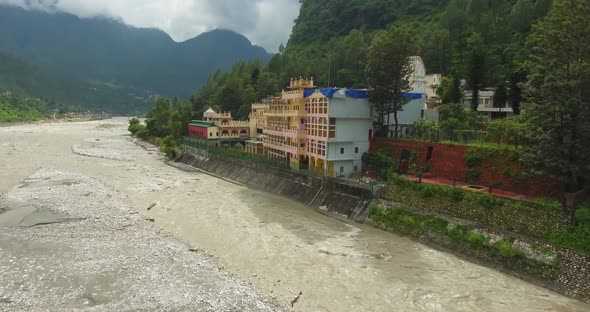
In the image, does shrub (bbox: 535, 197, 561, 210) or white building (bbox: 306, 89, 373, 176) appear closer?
shrub (bbox: 535, 197, 561, 210)

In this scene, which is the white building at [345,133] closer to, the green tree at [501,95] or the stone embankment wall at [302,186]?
the stone embankment wall at [302,186]

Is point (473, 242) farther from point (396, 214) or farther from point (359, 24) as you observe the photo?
point (359, 24)

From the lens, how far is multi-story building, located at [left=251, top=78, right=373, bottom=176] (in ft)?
115

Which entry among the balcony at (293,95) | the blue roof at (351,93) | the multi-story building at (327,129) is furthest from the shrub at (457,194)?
the balcony at (293,95)

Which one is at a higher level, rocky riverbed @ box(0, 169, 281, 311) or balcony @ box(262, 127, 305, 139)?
balcony @ box(262, 127, 305, 139)

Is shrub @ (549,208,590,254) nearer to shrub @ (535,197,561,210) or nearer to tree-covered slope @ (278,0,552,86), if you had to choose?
shrub @ (535,197,561,210)

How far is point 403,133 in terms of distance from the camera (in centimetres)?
3828

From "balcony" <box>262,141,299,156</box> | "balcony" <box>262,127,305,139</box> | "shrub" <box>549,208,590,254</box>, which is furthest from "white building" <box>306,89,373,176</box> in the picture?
"shrub" <box>549,208,590,254</box>

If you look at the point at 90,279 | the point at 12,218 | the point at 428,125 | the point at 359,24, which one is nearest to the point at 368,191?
the point at 428,125

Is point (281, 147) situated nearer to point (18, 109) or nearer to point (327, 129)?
point (327, 129)

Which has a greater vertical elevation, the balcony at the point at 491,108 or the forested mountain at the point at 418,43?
the forested mountain at the point at 418,43

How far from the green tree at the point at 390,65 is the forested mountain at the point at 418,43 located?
16.4ft

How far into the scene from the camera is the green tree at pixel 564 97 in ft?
65.2

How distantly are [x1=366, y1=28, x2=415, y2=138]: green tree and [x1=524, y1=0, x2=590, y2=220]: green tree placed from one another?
43.8 ft
